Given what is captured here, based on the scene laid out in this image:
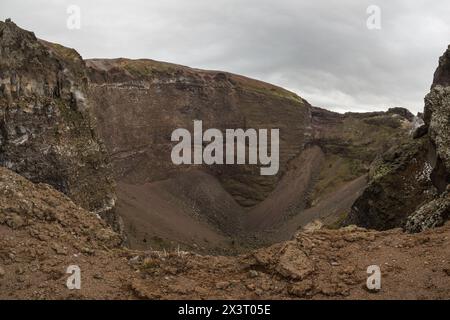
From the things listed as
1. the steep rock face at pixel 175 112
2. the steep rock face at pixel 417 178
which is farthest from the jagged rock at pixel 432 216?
the steep rock face at pixel 175 112

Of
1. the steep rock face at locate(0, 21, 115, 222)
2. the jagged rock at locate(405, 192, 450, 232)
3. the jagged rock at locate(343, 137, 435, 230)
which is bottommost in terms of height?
the jagged rock at locate(405, 192, 450, 232)

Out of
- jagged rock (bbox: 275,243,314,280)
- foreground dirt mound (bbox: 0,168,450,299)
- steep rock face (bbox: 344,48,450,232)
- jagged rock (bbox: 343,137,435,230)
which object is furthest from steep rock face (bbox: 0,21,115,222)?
jagged rock (bbox: 275,243,314,280)

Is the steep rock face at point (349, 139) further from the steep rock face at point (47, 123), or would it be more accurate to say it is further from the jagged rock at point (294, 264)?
the jagged rock at point (294, 264)

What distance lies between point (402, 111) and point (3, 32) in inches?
3087

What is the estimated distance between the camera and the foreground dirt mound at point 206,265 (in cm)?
1075

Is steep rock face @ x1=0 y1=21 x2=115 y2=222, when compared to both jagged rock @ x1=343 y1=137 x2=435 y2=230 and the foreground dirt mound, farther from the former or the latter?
the foreground dirt mound

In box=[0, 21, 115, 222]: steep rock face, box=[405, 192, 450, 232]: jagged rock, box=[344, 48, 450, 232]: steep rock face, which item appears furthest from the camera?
box=[0, 21, 115, 222]: steep rock face

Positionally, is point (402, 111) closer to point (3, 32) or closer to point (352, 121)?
point (352, 121)

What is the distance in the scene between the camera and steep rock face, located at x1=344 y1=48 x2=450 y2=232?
19188mm

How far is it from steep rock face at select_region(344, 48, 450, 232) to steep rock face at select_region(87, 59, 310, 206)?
5086cm

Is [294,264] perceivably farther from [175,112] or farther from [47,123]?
[175,112]

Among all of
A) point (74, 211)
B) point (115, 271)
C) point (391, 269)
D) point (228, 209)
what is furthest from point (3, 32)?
point (228, 209)

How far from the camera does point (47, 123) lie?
141 feet

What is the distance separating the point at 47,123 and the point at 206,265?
34.7m
